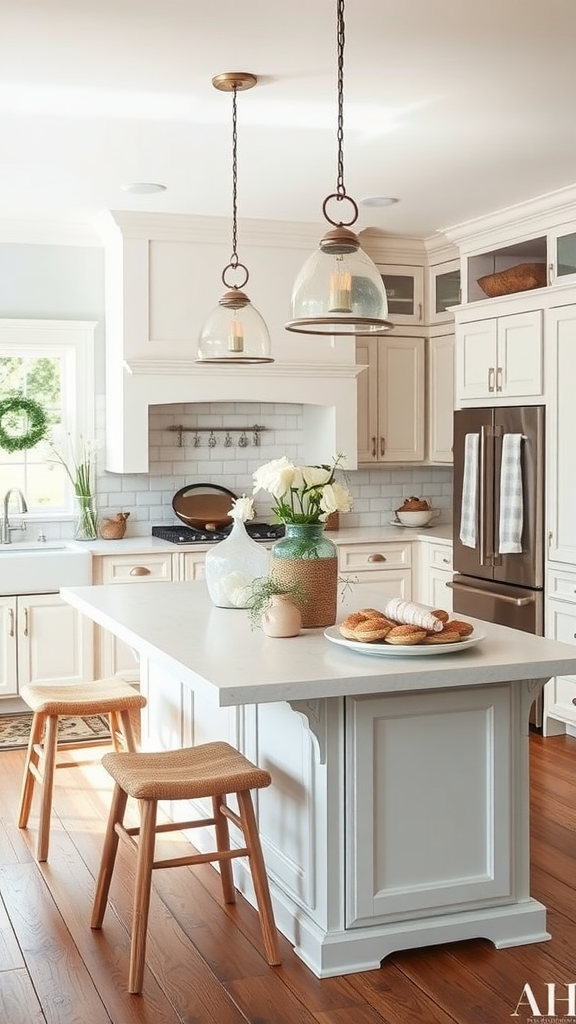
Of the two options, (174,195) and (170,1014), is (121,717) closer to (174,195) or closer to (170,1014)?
(170,1014)

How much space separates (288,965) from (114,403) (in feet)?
12.8

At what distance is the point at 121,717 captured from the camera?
4.41 meters

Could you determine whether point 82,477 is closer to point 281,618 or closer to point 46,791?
point 46,791

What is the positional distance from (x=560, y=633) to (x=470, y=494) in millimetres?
905

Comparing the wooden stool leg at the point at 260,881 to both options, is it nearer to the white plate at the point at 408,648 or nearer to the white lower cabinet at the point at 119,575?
the white plate at the point at 408,648

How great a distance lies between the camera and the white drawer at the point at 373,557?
21.7 ft

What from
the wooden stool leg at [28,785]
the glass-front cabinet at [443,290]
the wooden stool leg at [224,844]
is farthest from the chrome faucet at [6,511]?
the wooden stool leg at [224,844]

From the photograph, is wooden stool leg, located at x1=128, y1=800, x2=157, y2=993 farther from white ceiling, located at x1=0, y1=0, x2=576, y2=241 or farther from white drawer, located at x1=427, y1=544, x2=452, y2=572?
white drawer, located at x1=427, y1=544, x2=452, y2=572

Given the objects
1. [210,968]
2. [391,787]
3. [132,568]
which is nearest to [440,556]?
[132,568]

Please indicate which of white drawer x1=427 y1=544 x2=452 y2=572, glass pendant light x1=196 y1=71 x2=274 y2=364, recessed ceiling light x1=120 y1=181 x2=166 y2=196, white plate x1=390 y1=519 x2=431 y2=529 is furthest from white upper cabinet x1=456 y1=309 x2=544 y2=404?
glass pendant light x1=196 y1=71 x2=274 y2=364

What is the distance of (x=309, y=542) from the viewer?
12.1 feet

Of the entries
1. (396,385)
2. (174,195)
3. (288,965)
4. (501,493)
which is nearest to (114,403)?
(174,195)

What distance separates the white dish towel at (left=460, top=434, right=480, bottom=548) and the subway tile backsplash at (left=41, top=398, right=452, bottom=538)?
1154mm

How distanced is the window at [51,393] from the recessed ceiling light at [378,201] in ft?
5.90
